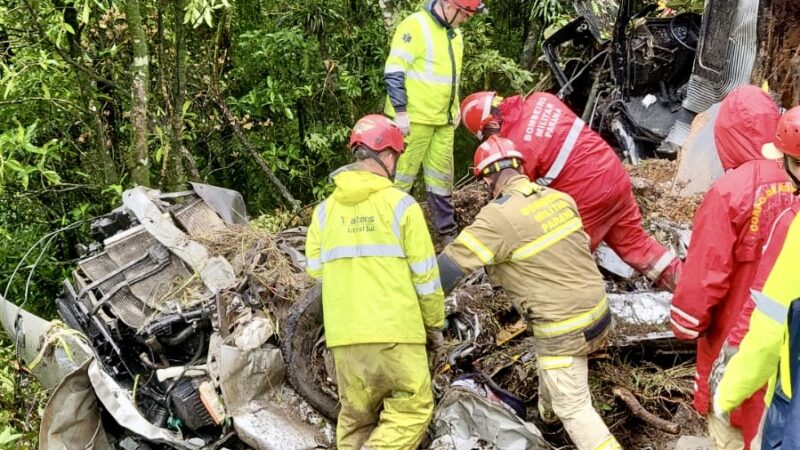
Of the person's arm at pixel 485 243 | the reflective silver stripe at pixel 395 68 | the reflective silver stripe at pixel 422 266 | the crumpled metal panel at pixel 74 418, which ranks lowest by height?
the crumpled metal panel at pixel 74 418

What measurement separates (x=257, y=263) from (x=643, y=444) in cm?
235

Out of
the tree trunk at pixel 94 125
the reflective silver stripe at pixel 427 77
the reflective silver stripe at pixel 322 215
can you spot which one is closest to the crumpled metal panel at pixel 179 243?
the reflective silver stripe at pixel 322 215

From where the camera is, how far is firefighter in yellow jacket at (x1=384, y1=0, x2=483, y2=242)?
14.8ft

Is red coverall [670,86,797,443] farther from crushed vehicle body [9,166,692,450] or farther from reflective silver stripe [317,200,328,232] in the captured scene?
reflective silver stripe [317,200,328,232]

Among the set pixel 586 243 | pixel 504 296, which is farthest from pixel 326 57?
pixel 586 243

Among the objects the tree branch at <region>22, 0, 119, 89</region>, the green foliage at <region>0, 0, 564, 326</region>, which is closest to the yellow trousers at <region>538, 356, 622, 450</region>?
the green foliage at <region>0, 0, 564, 326</region>

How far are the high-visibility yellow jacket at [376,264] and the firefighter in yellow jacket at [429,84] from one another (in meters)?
1.61

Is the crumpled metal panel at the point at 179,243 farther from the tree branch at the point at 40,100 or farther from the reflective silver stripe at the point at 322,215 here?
the tree branch at the point at 40,100

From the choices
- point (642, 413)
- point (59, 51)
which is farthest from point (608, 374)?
point (59, 51)

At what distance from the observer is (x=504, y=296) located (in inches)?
165

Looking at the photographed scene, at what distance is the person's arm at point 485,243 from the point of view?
2947 mm

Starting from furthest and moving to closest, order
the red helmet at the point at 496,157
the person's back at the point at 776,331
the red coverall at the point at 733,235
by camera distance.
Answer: the red helmet at the point at 496,157 < the red coverall at the point at 733,235 < the person's back at the point at 776,331

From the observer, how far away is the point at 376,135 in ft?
10.2

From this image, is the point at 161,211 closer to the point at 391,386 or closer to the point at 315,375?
the point at 315,375
